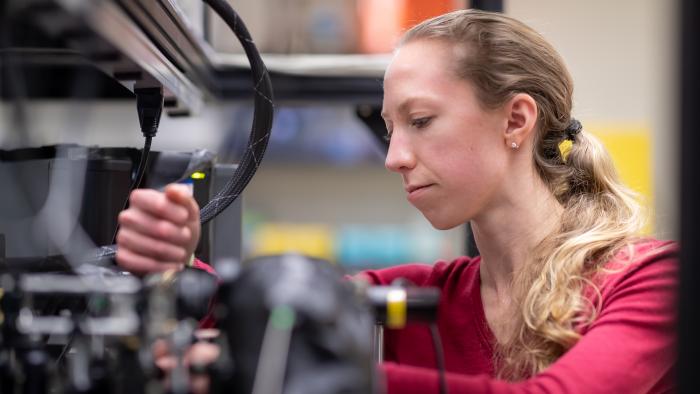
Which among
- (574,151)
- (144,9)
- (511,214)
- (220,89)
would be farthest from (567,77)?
(144,9)

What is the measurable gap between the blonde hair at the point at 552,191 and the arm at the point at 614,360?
6 centimetres

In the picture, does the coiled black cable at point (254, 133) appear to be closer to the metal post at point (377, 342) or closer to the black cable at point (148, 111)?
the black cable at point (148, 111)

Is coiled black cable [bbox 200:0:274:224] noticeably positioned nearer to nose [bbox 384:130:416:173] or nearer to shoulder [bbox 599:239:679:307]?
nose [bbox 384:130:416:173]

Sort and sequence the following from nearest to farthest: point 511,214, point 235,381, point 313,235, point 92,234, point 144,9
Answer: point 235,381 < point 144,9 < point 92,234 < point 511,214 < point 313,235

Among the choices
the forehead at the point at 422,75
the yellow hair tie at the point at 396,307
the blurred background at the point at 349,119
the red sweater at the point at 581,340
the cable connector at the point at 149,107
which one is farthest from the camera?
the blurred background at the point at 349,119

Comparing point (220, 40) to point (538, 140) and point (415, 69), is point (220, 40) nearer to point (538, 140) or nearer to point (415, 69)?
point (415, 69)

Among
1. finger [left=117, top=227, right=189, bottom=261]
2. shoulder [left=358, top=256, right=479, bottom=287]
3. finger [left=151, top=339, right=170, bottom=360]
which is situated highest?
finger [left=117, top=227, right=189, bottom=261]

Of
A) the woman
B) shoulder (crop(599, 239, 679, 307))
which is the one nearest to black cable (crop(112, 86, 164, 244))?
the woman

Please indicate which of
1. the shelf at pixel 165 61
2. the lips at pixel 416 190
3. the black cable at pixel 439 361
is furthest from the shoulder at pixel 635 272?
the shelf at pixel 165 61

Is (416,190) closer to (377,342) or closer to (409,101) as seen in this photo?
(409,101)

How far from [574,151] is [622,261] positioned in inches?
10.1

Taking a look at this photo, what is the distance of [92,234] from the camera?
1.02m

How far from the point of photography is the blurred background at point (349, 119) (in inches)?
51.4

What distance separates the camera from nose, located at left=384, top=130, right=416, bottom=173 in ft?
3.50
